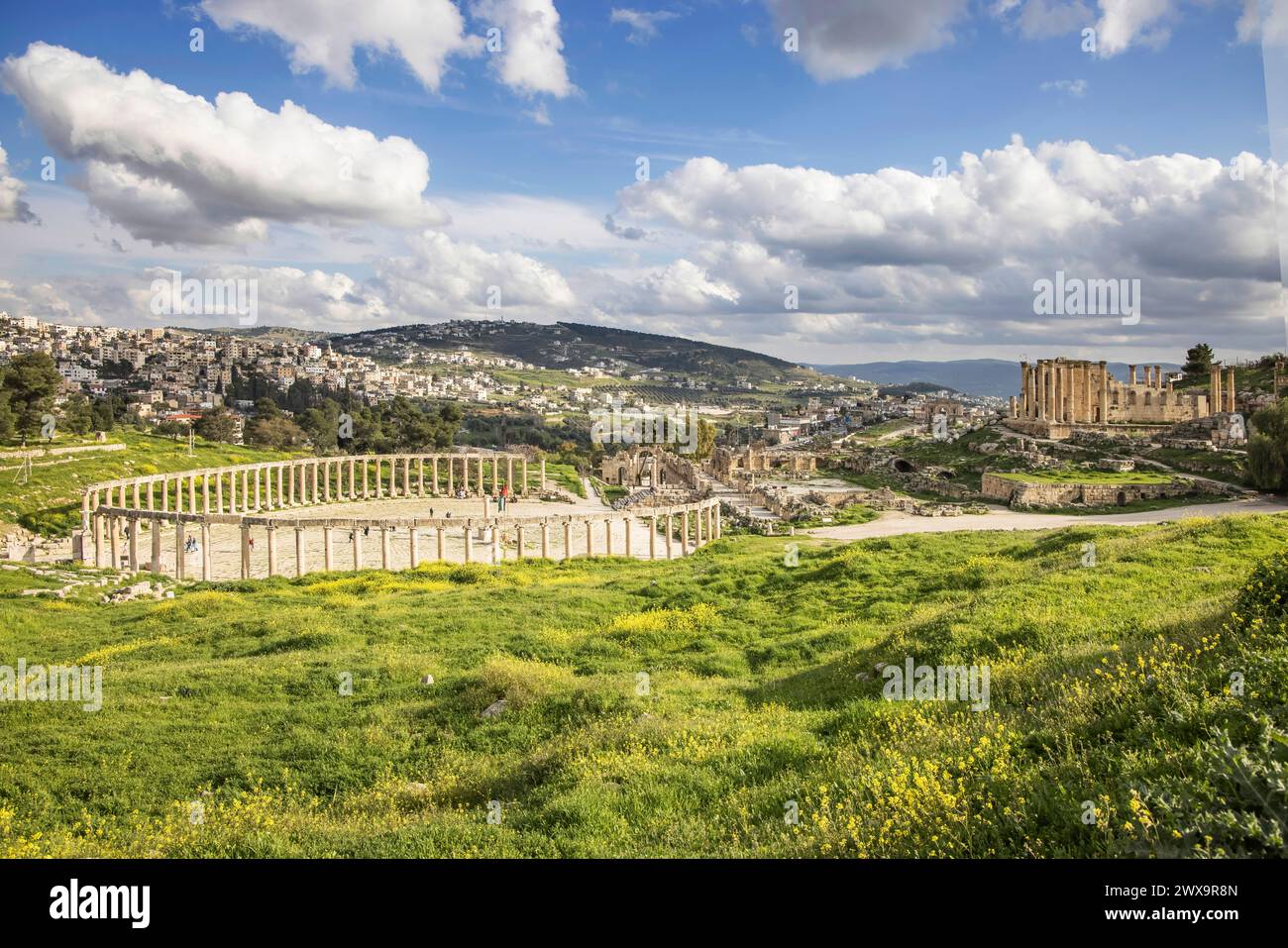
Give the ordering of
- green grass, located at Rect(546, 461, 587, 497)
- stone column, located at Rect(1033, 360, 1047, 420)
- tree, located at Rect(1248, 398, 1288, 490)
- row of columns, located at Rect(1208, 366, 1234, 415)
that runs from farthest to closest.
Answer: stone column, located at Rect(1033, 360, 1047, 420)
green grass, located at Rect(546, 461, 587, 497)
row of columns, located at Rect(1208, 366, 1234, 415)
tree, located at Rect(1248, 398, 1288, 490)

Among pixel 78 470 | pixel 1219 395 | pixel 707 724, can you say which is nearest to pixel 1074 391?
pixel 1219 395

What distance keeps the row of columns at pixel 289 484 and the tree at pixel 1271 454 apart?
173 ft

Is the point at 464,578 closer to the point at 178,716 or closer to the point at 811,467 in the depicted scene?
the point at 178,716

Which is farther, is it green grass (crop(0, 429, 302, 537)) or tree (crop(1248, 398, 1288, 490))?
green grass (crop(0, 429, 302, 537))

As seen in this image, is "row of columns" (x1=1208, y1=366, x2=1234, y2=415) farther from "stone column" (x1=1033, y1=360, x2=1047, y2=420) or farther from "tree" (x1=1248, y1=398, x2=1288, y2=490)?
"tree" (x1=1248, y1=398, x2=1288, y2=490)

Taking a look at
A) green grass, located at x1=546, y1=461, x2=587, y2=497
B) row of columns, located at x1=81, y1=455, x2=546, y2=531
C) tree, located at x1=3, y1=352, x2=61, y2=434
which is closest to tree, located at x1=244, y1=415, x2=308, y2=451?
row of columns, located at x1=81, y1=455, x2=546, y2=531

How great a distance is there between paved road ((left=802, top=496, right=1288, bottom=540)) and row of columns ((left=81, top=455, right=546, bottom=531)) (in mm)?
34714

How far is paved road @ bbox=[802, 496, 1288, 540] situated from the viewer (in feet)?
130

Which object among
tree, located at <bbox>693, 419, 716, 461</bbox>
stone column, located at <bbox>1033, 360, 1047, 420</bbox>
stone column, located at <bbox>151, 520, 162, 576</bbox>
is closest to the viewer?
stone column, located at <bbox>151, 520, 162, 576</bbox>

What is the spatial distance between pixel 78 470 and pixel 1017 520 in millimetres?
62154

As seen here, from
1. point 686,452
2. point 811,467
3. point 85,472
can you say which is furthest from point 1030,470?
point 85,472

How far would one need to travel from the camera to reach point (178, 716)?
13883 mm
